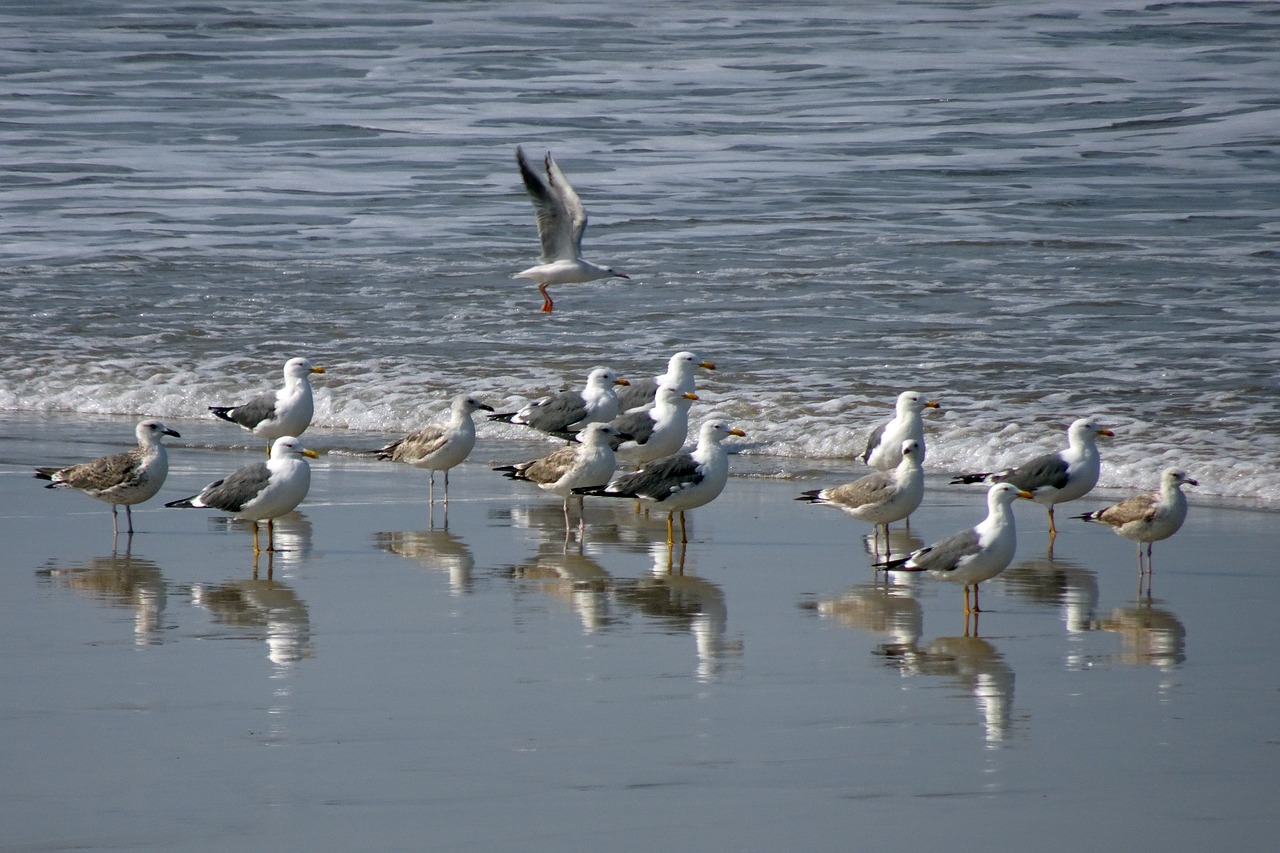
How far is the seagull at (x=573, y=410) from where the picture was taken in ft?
37.9

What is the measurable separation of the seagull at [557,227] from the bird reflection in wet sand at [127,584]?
5592mm

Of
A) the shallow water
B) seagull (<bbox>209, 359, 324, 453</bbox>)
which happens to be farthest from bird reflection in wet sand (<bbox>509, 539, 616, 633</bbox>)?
seagull (<bbox>209, 359, 324, 453</bbox>)

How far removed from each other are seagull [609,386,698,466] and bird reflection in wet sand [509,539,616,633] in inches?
82.3

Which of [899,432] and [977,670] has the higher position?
[899,432]

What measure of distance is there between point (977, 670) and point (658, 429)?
16.5 ft

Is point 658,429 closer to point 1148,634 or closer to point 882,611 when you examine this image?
point 882,611

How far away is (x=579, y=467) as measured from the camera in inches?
364

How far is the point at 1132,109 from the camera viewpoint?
2808 cm

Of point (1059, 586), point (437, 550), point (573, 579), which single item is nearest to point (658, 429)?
point (437, 550)

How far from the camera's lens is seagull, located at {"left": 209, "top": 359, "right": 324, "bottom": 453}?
37.9 ft

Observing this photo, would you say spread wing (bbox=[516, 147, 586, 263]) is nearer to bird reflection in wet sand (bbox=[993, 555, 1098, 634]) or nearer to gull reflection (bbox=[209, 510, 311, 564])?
gull reflection (bbox=[209, 510, 311, 564])

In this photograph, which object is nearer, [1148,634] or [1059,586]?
[1148,634]

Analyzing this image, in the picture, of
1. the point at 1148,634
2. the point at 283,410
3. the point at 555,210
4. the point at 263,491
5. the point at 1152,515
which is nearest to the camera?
the point at 1148,634

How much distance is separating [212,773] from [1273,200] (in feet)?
63.5
